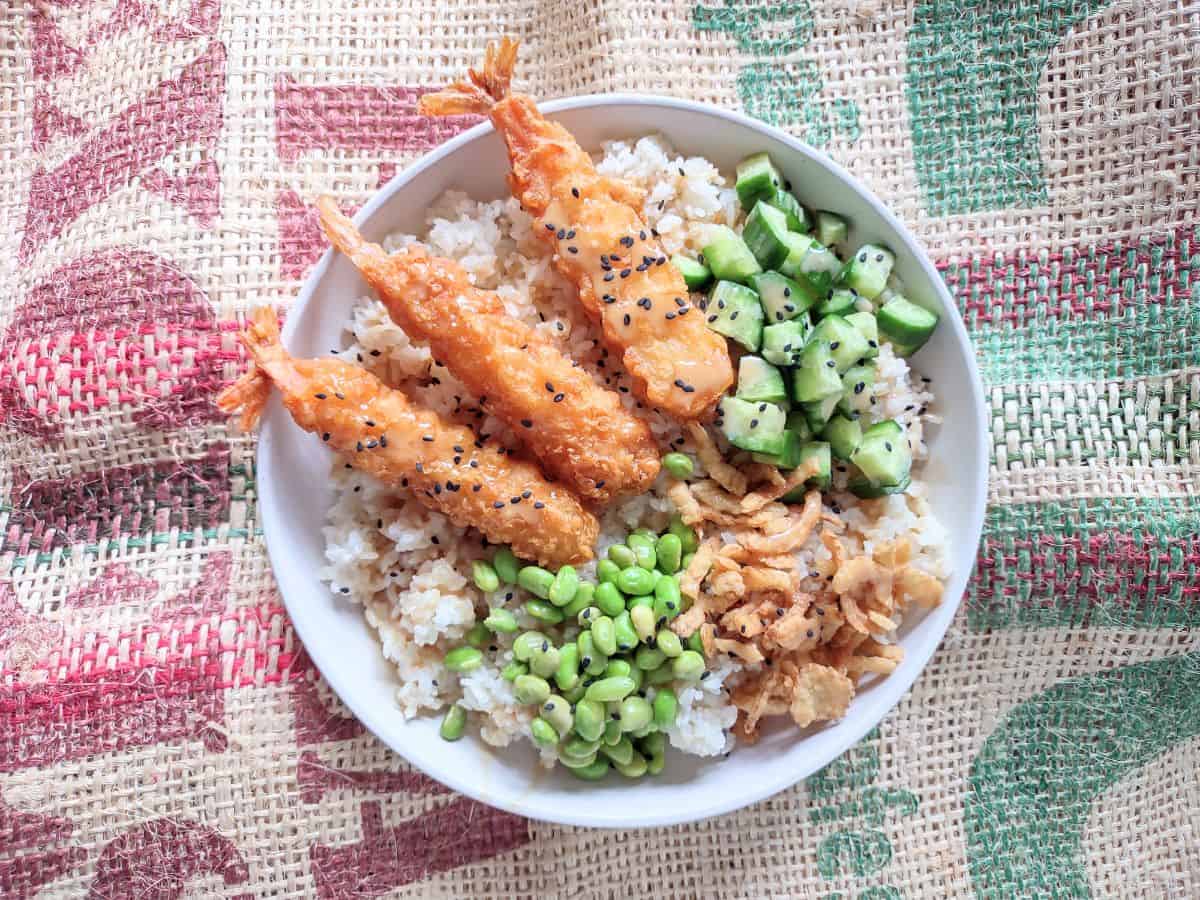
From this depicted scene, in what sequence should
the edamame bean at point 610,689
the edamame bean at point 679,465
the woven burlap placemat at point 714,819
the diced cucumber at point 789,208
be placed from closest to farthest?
1. the edamame bean at point 610,689
2. the edamame bean at point 679,465
3. the diced cucumber at point 789,208
4. the woven burlap placemat at point 714,819

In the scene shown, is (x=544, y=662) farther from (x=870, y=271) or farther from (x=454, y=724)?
(x=870, y=271)

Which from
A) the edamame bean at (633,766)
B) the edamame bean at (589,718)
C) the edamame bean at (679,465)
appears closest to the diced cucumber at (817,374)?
the edamame bean at (679,465)

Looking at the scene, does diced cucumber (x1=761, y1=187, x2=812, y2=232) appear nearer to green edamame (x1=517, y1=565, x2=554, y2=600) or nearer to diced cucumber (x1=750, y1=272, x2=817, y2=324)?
diced cucumber (x1=750, y1=272, x2=817, y2=324)

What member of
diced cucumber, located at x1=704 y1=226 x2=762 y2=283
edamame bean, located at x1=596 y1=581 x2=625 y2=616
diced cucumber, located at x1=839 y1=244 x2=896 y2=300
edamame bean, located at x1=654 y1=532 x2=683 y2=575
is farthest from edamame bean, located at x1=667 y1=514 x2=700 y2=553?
diced cucumber, located at x1=839 y1=244 x2=896 y2=300

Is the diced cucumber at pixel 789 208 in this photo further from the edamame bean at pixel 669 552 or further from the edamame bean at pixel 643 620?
the edamame bean at pixel 643 620

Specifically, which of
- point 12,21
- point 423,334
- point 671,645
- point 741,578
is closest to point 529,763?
point 671,645
